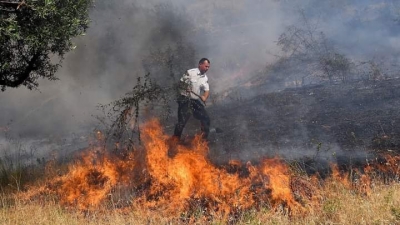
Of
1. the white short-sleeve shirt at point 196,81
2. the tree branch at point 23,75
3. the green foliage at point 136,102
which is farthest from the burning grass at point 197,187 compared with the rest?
the tree branch at point 23,75

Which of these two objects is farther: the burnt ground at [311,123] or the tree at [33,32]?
the burnt ground at [311,123]

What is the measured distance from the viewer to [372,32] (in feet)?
59.5

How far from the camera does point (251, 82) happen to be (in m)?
16.1

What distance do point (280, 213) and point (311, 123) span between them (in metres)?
5.64

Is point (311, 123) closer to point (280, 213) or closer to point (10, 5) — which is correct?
point (280, 213)

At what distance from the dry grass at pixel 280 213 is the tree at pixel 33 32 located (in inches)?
84.2

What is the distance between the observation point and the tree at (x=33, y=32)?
14.8 feet

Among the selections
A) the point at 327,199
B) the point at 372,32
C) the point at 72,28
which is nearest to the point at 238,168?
the point at 327,199

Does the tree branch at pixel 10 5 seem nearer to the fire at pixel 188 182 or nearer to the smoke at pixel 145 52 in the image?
the fire at pixel 188 182

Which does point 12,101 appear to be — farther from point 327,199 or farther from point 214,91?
point 327,199

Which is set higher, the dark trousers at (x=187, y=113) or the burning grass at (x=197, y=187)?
the dark trousers at (x=187, y=113)

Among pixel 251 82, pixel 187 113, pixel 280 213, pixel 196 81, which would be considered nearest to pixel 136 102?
pixel 187 113

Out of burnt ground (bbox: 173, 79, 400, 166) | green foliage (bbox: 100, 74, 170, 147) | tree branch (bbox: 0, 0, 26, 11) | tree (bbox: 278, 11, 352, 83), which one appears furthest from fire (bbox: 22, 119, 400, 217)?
tree (bbox: 278, 11, 352, 83)

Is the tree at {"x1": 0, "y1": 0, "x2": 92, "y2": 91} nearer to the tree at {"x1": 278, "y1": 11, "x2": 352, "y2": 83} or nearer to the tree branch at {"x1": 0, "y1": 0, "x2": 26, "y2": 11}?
the tree branch at {"x1": 0, "y1": 0, "x2": 26, "y2": 11}
